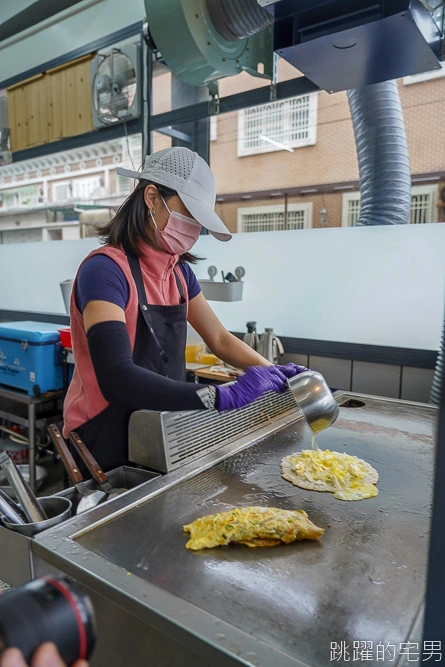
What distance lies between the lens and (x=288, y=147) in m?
2.96

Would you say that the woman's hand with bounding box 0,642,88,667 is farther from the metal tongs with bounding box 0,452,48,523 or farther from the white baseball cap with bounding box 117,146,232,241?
the white baseball cap with bounding box 117,146,232,241

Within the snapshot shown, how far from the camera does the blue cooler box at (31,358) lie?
117 inches

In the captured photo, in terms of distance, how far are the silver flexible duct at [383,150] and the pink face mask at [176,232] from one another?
1077 millimetres

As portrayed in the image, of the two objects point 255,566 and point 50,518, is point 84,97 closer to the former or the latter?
point 50,518

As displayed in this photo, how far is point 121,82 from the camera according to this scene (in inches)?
126

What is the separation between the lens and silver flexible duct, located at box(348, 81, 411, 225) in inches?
83.7

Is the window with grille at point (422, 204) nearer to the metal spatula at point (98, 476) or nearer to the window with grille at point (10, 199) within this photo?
the metal spatula at point (98, 476)

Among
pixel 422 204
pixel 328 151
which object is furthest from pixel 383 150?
pixel 328 151

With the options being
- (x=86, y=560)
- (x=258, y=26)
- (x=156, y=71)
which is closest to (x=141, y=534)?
(x=86, y=560)

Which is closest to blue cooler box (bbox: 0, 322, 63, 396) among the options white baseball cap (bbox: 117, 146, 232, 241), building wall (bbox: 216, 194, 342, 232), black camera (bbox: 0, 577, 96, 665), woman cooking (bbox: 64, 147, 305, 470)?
building wall (bbox: 216, 194, 342, 232)

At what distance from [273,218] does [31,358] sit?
5.85 ft

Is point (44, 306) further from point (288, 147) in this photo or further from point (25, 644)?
point (25, 644)

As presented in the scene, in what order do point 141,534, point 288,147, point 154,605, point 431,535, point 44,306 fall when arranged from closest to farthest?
point 431,535 → point 154,605 → point 141,534 → point 288,147 → point 44,306

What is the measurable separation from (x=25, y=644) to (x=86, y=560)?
39 centimetres
